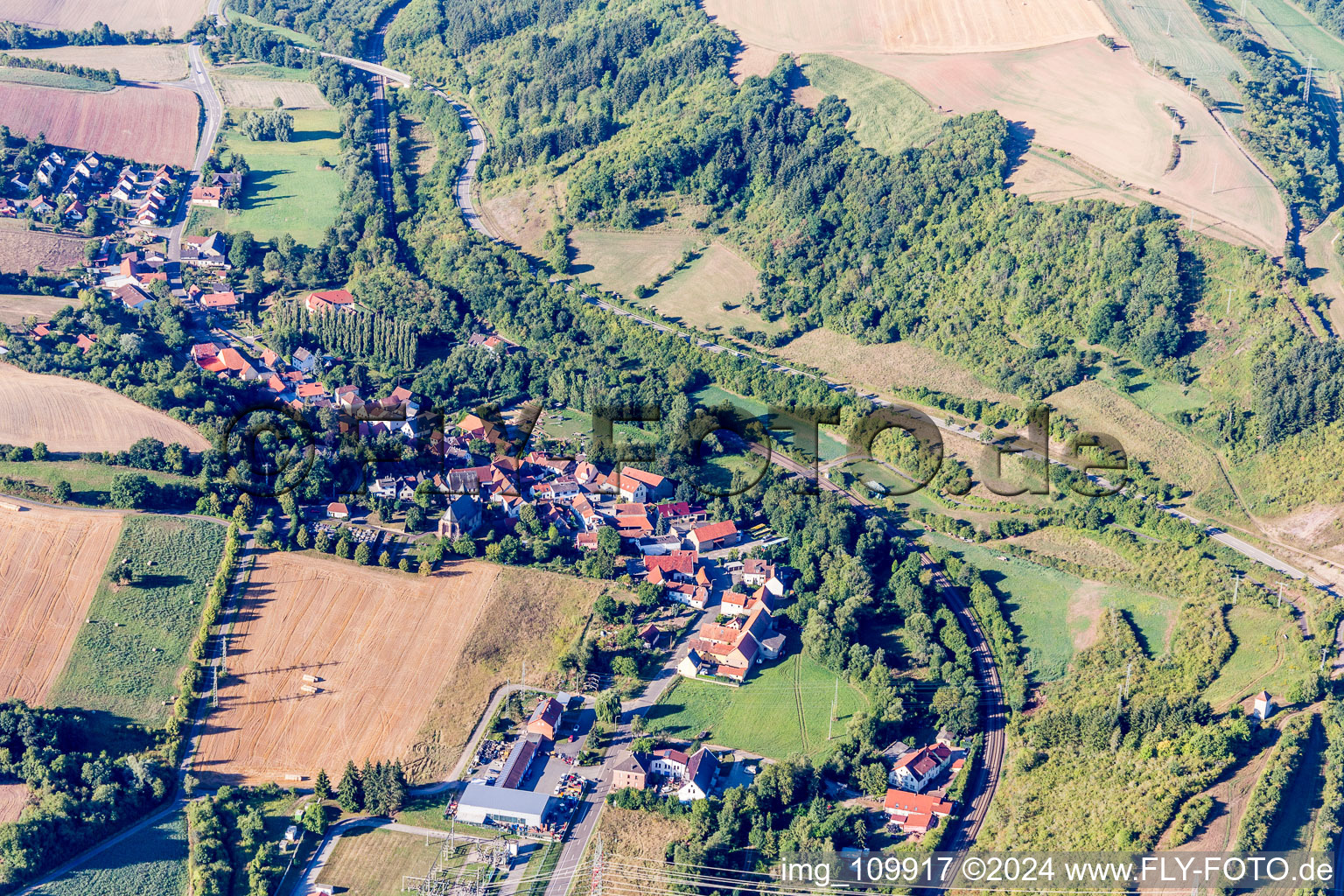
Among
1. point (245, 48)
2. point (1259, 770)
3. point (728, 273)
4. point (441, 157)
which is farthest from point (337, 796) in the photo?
point (245, 48)

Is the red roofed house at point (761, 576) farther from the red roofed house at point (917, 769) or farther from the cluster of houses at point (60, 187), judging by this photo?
the cluster of houses at point (60, 187)

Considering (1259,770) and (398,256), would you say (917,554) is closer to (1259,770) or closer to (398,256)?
(1259,770)

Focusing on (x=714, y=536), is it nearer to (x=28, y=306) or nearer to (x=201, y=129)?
(x=28, y=306)

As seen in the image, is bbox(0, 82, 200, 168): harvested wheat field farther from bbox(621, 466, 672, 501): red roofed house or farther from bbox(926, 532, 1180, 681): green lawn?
bbox(926, 532, 1180, 681): green lawn

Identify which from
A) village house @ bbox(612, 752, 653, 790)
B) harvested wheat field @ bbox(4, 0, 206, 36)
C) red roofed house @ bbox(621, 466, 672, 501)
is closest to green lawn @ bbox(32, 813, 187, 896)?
village house @ bbox(612, 752, 653, 790)

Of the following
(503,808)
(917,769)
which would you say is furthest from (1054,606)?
(503,808)
